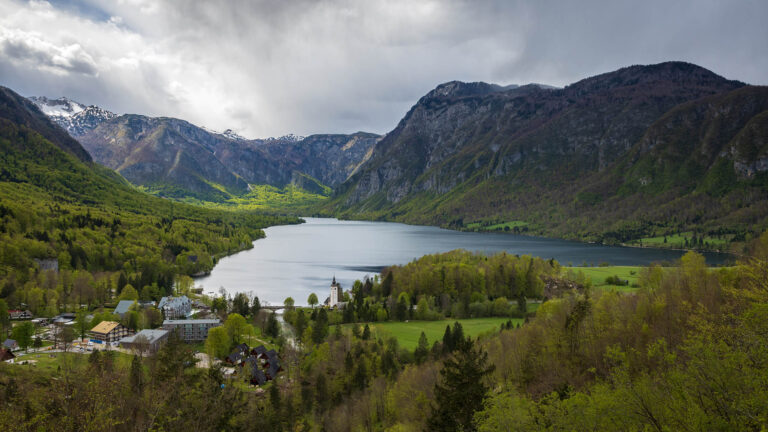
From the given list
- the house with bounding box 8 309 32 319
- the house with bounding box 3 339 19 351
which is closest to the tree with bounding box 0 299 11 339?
the house with bounding box 8 309 32 319

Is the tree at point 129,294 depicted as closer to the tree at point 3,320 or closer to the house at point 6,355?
the tree at point 3,320

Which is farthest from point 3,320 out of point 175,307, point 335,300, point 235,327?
point 335,300

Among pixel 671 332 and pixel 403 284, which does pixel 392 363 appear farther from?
pixel 403 284

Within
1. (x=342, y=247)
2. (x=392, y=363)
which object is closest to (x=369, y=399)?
(x=392, y=363)

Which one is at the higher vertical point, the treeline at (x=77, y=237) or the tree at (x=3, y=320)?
the treeline at (x=77, y=237)

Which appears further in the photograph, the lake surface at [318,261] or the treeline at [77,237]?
the lake surface at [318,261]

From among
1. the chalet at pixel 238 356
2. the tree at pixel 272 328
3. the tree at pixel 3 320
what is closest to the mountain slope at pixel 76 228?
the tree at pixel 3 320

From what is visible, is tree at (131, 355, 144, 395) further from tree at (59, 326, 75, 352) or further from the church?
the church
